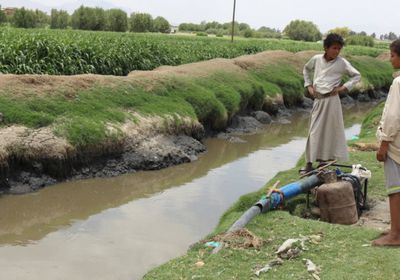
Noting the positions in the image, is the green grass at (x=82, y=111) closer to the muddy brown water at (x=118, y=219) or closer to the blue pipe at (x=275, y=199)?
the muddy brown water at (x=118, y=219)

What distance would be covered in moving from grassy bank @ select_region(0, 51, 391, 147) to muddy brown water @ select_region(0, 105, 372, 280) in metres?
1.36

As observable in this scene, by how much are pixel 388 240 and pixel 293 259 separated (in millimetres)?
1021

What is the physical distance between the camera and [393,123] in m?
4.80

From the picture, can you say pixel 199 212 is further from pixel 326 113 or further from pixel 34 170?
pixel 34 170

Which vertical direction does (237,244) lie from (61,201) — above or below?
above

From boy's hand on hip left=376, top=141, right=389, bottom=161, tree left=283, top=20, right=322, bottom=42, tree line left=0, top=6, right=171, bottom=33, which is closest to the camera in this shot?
boy's hand on hip left=376, top=141, right=389, bottom=161

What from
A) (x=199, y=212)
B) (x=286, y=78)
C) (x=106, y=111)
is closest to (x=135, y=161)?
(x=106, y=111)

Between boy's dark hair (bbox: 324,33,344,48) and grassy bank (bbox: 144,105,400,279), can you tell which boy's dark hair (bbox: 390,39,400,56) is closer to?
grassy bank (bbox: 144,105,400,279)

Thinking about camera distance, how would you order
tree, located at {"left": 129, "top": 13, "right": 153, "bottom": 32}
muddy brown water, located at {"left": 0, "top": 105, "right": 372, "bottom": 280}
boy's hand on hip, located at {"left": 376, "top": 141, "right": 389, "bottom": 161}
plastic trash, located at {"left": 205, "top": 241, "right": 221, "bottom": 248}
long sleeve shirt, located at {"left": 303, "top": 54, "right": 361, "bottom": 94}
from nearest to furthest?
boy's hand on hip, located at {"left": 376, "top": 141, "right": 389, "bottom": 161} → plastic trash, located at {"left": 205, "top": 241, "right": 221, "bottom": 248} → muddy brown water, located at {"left": 0, "top": 105, "right": 372, "bottom": 280} → long sleeve shirt, located at {"left": 303, "top": 54, "right": 361, "bottom": 94} → tree, located at {"left": 129, "top": 13, "right": 153, "bottom": 32}

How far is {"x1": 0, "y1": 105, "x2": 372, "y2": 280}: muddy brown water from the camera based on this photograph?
6.34 m

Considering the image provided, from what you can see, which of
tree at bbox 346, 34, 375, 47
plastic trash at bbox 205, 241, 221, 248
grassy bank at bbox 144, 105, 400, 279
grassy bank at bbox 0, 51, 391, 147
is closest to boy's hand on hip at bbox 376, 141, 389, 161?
grassy bank at bbox 144, 105, 400, 279

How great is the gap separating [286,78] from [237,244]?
57.9 ft

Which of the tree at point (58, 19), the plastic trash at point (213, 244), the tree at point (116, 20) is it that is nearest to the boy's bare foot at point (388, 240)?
the plastic trash at point (213, 244)

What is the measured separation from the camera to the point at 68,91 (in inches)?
445
